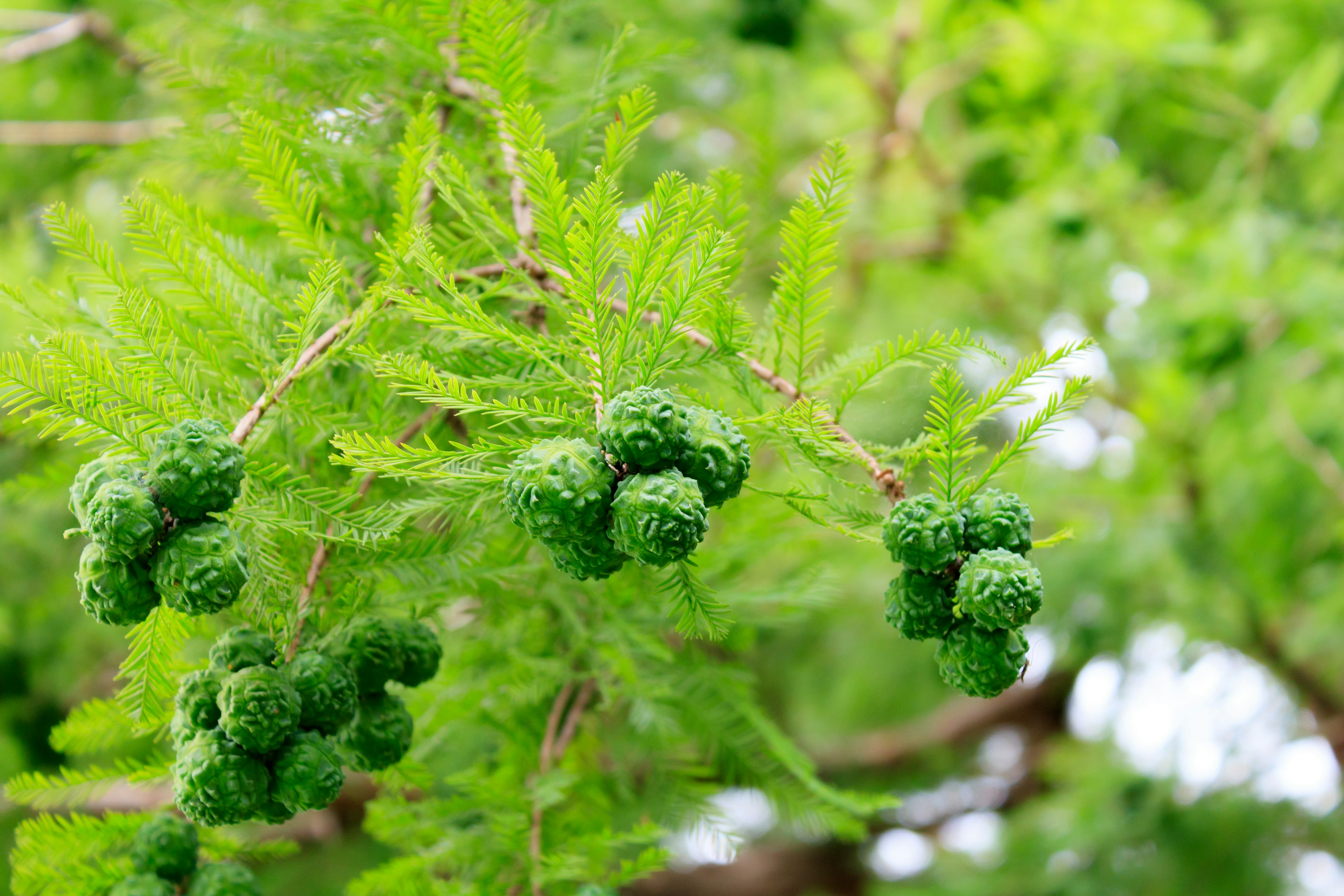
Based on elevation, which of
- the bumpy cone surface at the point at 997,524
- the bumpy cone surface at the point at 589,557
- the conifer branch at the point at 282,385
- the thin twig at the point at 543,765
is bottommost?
the thin twig at the point at 543,765

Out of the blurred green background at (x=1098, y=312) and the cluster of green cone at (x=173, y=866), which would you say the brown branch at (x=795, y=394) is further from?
the blurred green background at (x=1098, y=312)

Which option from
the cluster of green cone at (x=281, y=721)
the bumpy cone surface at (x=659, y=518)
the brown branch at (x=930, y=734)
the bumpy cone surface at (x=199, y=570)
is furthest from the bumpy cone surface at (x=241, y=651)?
the brown branch at (x=930, y=734)

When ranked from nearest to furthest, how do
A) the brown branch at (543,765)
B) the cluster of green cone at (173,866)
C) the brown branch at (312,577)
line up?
the brown branch at (312,577), the cluster of green cone at (173,866), the brown branch at (543,765)

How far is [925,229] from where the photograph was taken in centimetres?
339

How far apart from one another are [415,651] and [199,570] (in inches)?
10.2

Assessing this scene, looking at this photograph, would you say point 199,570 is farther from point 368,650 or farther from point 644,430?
point 644,430

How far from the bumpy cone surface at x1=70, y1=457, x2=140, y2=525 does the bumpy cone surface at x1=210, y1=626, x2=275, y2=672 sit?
0.16 metres

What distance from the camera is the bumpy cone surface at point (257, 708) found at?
0.78 meters

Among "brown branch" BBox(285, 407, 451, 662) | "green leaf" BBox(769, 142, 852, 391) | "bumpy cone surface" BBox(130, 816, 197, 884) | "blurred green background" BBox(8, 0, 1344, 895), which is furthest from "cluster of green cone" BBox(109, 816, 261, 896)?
"blurred green background" BBox(8, 0, 1344, 895)

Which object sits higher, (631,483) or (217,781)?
(631,483)

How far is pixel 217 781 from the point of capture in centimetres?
78

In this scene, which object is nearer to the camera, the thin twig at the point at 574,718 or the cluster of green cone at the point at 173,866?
the cluster of green cone at the point at 173,866

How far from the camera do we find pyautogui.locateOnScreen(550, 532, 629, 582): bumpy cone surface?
734 millimetres

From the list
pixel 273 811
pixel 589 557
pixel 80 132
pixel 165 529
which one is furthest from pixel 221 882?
pixel 80 132
